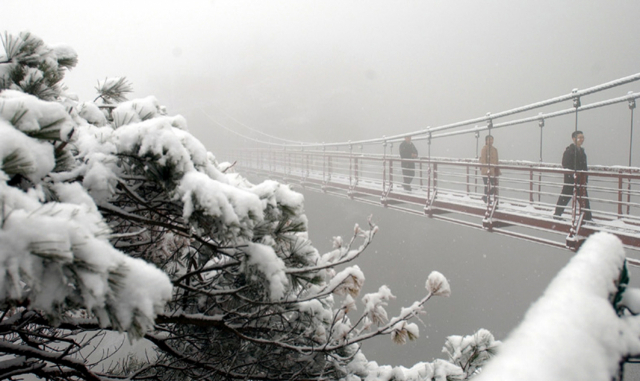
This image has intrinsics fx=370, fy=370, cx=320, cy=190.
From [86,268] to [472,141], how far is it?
48616 mm

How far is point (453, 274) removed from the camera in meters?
12.2

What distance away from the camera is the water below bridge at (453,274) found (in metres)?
10.5

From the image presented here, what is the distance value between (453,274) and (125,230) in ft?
39.1

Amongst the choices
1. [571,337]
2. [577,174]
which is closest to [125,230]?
[571,337]

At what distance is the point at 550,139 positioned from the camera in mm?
46875

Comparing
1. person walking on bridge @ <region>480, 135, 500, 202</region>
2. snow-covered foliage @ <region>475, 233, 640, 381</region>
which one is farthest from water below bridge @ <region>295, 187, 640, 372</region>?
snow-covered foliage @ <region>475, 233, 640, 381</region>

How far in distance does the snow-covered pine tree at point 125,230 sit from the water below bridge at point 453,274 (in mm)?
7482

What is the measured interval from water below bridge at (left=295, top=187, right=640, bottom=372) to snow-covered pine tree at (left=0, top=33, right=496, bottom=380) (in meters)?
7.48

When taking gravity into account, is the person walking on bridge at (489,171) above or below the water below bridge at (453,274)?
above

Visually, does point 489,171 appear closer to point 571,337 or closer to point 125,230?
point 125,230

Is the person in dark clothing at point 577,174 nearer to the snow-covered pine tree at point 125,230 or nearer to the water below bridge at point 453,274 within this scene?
the snow-covered pine tree at point 125,230

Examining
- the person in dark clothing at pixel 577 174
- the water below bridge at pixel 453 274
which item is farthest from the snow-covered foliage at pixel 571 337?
the water below bridge at pixel 453 274

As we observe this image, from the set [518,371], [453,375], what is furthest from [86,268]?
[453,375]

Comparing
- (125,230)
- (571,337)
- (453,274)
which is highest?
(571,337)
